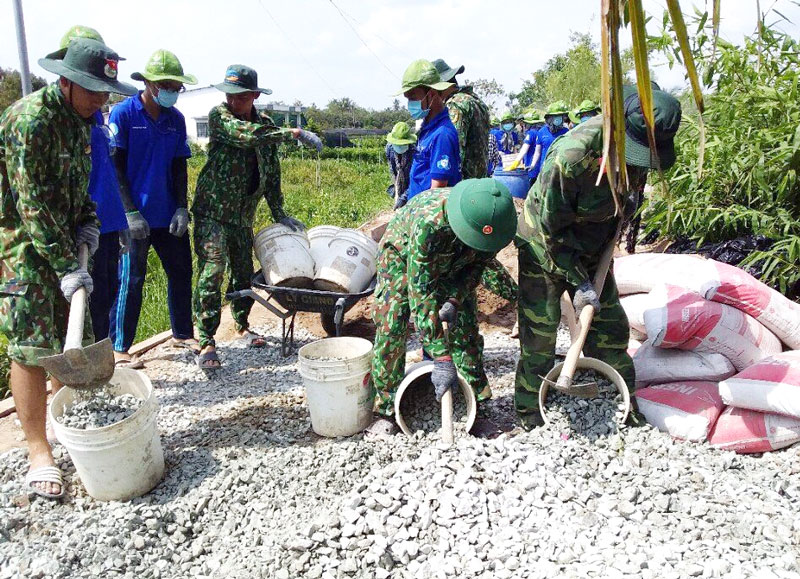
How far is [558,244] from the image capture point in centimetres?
291

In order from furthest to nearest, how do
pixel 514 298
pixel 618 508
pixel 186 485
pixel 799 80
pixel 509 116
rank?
pixel 509 116
pixel 799 80
pixel 514 298
pixel 186 485
pixel 618 508

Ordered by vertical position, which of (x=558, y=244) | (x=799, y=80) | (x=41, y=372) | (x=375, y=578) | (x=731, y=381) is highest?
(x=799, y=80)

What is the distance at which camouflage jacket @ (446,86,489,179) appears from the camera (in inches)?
177

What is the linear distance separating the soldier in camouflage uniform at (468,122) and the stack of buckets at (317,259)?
38.5 inches

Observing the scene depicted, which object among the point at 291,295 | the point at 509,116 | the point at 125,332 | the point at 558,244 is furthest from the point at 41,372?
the point at 509,116

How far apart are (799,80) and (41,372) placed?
5.11 m

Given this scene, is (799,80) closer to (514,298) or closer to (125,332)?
(514,298)

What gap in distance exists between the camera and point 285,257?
4270mm

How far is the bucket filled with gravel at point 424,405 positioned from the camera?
3043 millimetres

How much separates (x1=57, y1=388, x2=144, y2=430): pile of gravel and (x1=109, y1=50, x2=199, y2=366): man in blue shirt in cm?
127

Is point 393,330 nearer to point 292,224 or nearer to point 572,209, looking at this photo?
point 572,209

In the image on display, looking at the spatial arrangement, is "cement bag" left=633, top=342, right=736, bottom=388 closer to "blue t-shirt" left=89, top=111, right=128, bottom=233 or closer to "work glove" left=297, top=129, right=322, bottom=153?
"work glove" left=297, top=129, right=322, bottom=153

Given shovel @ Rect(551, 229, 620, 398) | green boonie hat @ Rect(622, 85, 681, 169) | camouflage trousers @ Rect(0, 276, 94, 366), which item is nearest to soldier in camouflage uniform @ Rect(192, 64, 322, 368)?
camouflage trousers @ Rect(0, 276, 94, 366)

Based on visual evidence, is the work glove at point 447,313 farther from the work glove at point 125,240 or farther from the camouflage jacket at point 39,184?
the work glove at point 125,240
